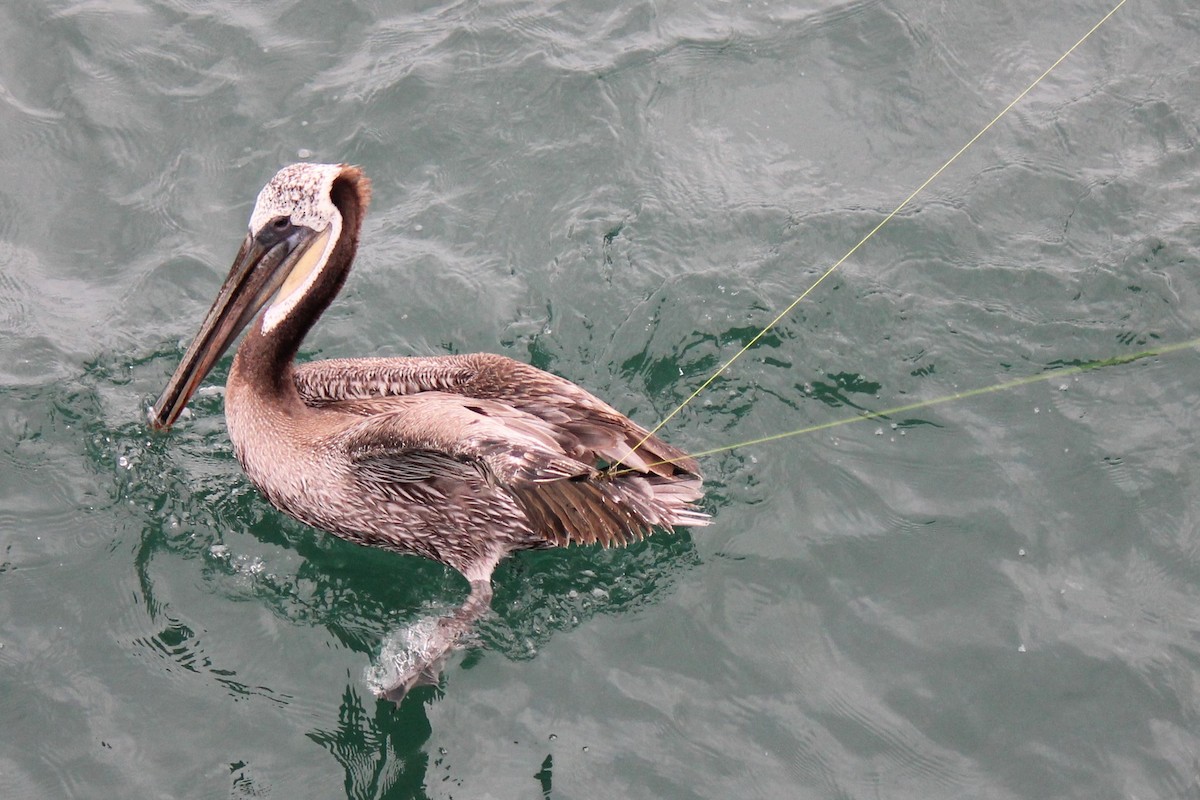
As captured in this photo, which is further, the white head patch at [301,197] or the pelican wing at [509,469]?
the white head patch at [301,197]

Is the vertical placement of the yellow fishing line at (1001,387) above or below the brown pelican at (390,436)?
below

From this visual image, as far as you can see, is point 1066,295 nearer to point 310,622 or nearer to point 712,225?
point 712,225

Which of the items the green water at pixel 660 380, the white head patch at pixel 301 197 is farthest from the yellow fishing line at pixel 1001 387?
the white head patch at pixel 301 197

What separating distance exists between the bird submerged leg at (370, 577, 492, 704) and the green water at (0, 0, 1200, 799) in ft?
0.34

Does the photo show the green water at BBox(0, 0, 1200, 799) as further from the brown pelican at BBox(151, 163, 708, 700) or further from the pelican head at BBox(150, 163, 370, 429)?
the pelican head at BBox(150, 163, 370, 429)

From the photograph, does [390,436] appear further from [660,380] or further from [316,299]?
[660,380]

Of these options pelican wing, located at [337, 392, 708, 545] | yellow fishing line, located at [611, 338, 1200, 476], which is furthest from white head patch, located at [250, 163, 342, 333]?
yellow fishing line, located at [611, 338, 1200, 476]

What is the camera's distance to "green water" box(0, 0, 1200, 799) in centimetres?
493

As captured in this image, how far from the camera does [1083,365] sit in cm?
599

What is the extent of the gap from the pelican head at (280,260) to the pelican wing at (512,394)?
46 centimetres

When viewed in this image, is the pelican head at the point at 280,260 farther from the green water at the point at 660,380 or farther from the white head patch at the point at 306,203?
the green water at the point at 660,380

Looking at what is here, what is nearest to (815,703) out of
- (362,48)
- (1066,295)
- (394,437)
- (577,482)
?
(577,482)

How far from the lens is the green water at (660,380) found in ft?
16.2

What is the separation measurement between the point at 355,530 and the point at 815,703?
2.25 meters
